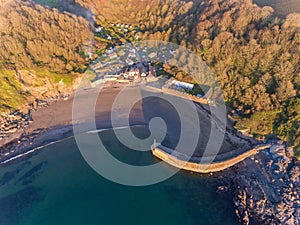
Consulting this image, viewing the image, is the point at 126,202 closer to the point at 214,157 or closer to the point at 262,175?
the point at 214,157

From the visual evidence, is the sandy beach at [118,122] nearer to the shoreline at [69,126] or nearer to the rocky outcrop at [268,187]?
the shoreline at [69,126]

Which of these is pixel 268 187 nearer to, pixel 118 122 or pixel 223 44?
pixel 118 122

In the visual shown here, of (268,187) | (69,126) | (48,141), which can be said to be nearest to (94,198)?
(48,141)

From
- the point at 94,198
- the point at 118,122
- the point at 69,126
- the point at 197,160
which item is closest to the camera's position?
the point at 94,198

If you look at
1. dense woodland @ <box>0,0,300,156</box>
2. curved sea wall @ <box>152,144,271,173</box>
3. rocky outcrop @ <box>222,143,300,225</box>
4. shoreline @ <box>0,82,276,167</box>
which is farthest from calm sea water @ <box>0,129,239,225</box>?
dense woodland @ <box>0,0,300,156</box>

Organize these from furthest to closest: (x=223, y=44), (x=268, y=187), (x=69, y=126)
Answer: (x=223, y=44) < (x=69, y=126) < (x=268, y=187)

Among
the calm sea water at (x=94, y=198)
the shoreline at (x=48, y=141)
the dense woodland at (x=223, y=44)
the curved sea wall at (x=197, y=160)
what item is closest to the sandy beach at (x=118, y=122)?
the shoreline at (x=48, y=141)

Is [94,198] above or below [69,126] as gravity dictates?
below

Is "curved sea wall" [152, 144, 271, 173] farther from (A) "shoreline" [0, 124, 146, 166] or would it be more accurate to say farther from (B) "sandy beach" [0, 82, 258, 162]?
(A) "shoreline" [0, 124, 146, 166]
